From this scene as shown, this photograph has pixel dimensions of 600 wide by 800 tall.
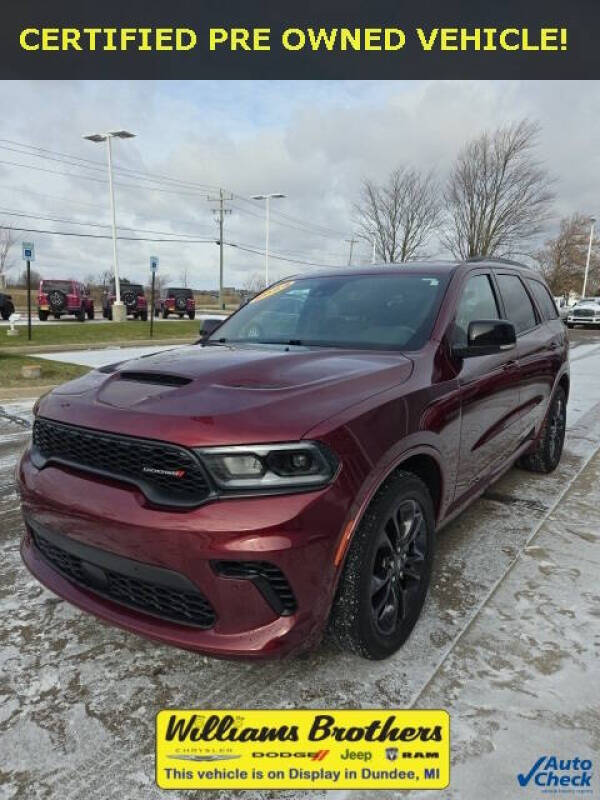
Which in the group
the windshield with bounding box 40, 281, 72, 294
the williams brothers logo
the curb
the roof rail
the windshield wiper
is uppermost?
the windshield with bounding box 40, 281, 72, 294

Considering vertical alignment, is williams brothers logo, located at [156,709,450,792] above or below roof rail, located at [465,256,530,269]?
below

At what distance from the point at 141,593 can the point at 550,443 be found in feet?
12.6

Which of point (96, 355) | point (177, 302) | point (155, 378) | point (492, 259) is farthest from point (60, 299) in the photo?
point (155, 378)

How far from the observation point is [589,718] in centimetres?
203

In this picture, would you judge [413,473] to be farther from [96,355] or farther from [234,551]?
[96,355]

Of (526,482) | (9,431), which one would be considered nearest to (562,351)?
(526,482)

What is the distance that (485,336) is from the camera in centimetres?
280

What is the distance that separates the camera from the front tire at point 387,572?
2.04 m

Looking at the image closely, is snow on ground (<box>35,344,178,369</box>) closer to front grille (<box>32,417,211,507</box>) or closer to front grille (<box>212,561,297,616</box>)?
front grille (<box>32,417,211,507</box>)

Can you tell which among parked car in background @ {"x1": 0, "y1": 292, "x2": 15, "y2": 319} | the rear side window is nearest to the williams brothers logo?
the rear side window

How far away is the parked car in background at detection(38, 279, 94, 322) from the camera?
23.8 m

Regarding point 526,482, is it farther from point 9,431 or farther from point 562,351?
point 9,431

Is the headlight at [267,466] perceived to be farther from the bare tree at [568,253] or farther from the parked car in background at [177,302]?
the bare tree at [568,253]

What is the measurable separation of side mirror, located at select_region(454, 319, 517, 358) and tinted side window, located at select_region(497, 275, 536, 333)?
1008 millimetres
